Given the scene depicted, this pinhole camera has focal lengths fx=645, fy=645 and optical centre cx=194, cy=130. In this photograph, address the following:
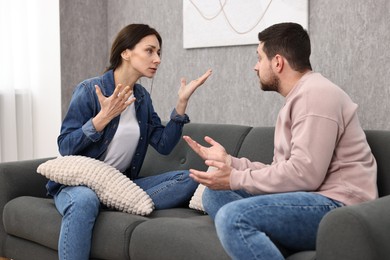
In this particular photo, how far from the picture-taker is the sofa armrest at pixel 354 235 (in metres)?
1.80

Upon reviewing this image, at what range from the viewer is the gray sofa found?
71.9 inches

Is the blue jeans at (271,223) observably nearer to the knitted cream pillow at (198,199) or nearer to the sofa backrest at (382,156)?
the sofa backrest at (382,156)

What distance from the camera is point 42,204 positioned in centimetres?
292

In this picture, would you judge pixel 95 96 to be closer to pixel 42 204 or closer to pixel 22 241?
pixel 42 204

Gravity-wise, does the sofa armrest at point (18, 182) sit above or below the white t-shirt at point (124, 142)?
below

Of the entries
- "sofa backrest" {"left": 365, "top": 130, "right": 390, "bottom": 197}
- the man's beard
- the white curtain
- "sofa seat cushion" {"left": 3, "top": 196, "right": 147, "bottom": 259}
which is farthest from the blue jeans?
the white curtain

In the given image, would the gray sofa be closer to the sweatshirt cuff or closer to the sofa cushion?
the sofa cushion

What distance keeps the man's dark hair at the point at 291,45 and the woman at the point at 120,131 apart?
0.57 meters

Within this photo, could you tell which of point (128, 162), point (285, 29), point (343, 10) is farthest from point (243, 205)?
point (343, 10)

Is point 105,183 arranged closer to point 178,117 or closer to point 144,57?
point 178,117

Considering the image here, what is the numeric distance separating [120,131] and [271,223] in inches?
44.8

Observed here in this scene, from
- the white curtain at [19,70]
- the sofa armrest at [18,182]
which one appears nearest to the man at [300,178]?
the sofa armrest at [18,182]

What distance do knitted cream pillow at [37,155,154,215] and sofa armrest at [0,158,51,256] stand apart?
39 cm

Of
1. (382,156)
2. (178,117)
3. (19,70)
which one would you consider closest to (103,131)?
(178,117)
